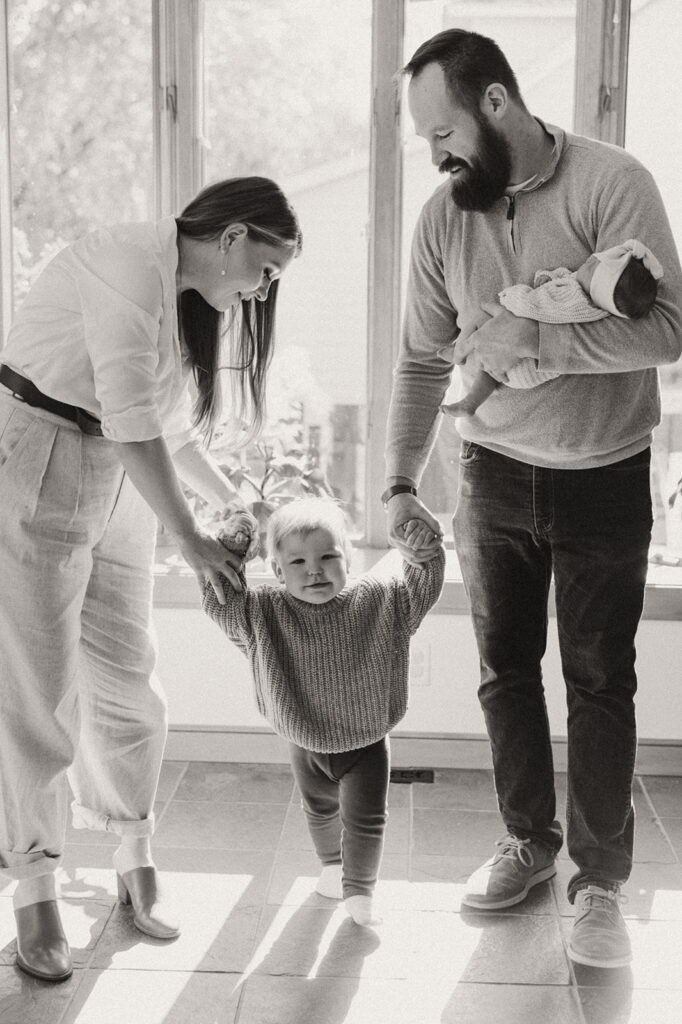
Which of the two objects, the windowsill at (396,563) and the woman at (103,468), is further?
the windowsill at (396,563)

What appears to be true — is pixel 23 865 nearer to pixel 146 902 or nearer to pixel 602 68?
pixel 146 902

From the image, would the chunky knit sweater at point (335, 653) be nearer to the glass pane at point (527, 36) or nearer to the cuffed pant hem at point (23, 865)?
the cuffed pant hem at point (23, 865)

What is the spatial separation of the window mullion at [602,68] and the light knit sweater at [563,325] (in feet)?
3.89

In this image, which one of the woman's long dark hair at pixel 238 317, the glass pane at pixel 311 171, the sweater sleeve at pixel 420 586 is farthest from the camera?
the glass pane at pixel 311 171

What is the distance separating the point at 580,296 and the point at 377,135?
5.25 feet

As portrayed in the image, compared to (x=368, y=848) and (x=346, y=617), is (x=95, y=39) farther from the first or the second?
(x=368, y=848)

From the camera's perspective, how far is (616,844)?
2.08 meters

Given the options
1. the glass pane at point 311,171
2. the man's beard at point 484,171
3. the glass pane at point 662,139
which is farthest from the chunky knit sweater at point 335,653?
the glass pane at point 662,139

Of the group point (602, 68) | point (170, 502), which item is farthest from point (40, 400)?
point (602, 68)

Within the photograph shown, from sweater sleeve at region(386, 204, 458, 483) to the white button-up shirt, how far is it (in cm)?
50

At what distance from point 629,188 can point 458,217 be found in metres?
0.33

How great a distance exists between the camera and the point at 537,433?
6.50 ft

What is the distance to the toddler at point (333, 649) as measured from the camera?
80.1 inches

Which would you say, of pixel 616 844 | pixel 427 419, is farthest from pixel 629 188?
pixel 616 844
